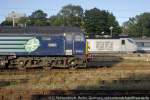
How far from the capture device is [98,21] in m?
120

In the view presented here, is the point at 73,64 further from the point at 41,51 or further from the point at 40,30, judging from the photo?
the point at 40,30

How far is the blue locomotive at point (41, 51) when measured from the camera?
93.2 feet

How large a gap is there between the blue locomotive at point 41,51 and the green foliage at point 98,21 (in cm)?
8208

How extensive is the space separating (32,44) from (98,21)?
9252 cm

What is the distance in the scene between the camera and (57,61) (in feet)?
94.6

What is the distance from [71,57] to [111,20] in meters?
97.5

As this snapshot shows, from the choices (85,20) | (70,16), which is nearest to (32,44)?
(85,20)

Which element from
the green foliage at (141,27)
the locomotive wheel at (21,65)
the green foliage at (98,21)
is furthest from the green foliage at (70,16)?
the locomotive wheel at (21,65)

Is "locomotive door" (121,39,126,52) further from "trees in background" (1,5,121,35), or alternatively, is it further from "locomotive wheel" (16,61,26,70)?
"trees in background" (1,5,121,35)

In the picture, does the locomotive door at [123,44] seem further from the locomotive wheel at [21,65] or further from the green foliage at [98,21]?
the green foliage at [98,21]

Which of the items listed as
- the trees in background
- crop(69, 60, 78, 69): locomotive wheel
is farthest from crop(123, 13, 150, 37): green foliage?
crop(69, 60, 78, 69): locomotive wheel

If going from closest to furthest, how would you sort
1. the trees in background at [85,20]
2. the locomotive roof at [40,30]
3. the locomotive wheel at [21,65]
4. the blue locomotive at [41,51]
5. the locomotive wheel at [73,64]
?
the blue locomotive at [41,51]
the locomotive wheel at [21,65]
the locomotive wheel at [73,64]
the locomotive roof at [40,30]
the trees in background at [85,20]

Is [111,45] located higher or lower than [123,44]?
lower

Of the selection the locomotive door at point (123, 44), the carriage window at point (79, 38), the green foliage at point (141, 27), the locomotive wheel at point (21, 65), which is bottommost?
the locomotive wheel at point (21, 65)
